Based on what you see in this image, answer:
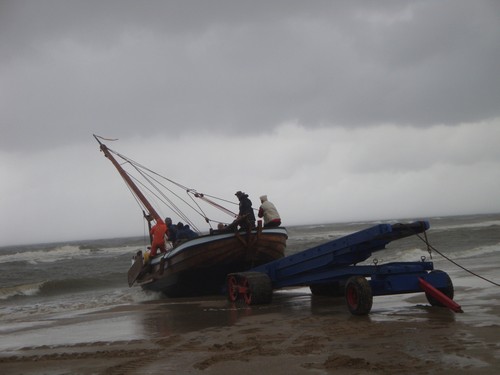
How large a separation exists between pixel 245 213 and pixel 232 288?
1.97 meters

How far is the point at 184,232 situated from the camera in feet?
44.8

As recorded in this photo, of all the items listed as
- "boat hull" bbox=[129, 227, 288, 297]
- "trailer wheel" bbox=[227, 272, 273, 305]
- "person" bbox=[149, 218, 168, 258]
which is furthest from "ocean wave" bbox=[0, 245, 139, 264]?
"trailer wheel" bbox=[227, 272, 273, 305]

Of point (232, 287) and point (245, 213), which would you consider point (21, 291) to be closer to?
point (245, 213)

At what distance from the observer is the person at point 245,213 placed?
11742 millimetres

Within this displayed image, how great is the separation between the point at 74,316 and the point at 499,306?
26.6ft

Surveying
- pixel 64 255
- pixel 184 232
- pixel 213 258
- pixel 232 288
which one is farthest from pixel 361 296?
pixel 64 255

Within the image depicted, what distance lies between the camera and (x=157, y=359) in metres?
5.48

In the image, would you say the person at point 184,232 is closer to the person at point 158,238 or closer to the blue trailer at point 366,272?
the person at point 158,238

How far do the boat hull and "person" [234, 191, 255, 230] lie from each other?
0.21 meters

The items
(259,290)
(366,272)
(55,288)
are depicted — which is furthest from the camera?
(55,288)

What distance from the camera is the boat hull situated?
11898 millimetres

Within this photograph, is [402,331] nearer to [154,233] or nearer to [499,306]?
[499,306]

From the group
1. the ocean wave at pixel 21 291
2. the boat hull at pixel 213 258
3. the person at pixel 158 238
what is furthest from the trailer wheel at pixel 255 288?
the ocean wave at pixel 21 291

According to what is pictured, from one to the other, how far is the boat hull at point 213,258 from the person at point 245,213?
0.21 metres
